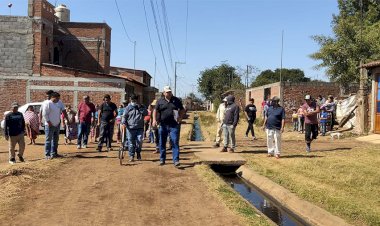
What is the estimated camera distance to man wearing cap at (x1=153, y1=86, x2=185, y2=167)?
9969mm

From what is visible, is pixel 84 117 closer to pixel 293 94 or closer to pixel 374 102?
pixel 374 102

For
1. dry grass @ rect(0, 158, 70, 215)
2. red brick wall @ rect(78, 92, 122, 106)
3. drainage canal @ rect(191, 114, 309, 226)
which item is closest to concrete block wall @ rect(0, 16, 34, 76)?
red brick wall @ rect(78, 92, 122, 106)

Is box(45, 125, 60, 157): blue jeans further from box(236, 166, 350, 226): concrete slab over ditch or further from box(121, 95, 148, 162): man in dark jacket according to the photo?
box(236, 166, 350, 226): concrete slab over ditch

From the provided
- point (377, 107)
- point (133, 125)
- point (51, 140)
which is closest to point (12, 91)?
point (51, 140)

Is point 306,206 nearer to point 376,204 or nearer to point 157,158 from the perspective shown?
point 376,204

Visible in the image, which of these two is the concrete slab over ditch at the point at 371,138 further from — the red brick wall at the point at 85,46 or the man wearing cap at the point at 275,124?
the red brick wall at the point at 85,46

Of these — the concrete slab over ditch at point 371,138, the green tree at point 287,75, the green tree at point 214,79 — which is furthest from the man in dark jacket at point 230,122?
the green tree at point 287,75

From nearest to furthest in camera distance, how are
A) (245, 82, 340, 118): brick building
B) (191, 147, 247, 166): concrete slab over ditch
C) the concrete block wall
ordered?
1. (191, 147, 247, 166): concrete slab over ditch
2. (245, 82, 340, 118): brick building
3. the concrete block wall

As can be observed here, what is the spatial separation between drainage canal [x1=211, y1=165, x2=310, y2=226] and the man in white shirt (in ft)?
13.6

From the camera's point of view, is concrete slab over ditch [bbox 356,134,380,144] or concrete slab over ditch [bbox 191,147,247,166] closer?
concrete slab over ditch [bbox 191,147,247,166]

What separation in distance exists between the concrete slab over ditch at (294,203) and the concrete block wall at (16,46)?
24707 mm

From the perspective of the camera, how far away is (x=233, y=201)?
676 cm

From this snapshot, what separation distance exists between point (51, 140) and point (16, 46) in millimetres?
21661


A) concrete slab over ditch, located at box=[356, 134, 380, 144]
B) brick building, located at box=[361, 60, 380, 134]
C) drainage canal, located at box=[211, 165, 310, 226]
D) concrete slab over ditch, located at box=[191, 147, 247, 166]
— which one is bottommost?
drainage canal, located at box=[211, 165, 310, 226]
